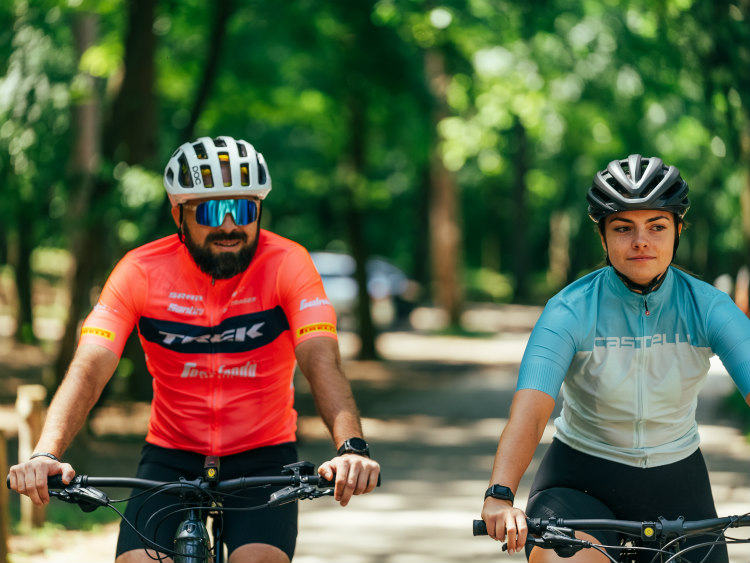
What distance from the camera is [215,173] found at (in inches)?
156

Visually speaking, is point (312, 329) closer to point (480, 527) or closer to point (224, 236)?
point (224, 236)

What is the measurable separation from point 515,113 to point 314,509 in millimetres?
→ 10954

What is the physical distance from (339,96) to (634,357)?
13.7 metres

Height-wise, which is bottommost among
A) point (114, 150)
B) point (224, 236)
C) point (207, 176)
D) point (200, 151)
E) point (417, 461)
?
point (417, 461)

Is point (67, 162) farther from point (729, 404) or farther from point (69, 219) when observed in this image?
point (729, 404)

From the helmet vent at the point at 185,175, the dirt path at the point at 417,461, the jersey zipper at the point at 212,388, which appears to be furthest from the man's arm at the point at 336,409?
the dirt path at the point at 417,461

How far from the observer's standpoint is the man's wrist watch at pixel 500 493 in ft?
10.4

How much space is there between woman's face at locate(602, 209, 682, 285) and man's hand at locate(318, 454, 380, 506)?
40.6 inches

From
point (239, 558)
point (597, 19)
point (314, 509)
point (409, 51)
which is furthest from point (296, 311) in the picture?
point (597, 19)

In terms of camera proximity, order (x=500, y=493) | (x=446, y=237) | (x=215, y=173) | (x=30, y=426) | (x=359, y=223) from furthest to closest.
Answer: (x=446, y=237) < (x=359, y=223) < (x=30, y=426) < (x=215, y=173) < (x=500, y=493)

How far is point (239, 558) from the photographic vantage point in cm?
355

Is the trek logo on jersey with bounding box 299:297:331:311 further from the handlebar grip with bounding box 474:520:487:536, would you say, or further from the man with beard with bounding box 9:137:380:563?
the handlebar grip with bounding box 474:520:487:536

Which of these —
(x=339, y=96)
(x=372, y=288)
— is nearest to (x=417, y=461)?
(x=339, y=96)

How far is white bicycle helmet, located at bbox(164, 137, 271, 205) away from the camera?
3.95 meters
